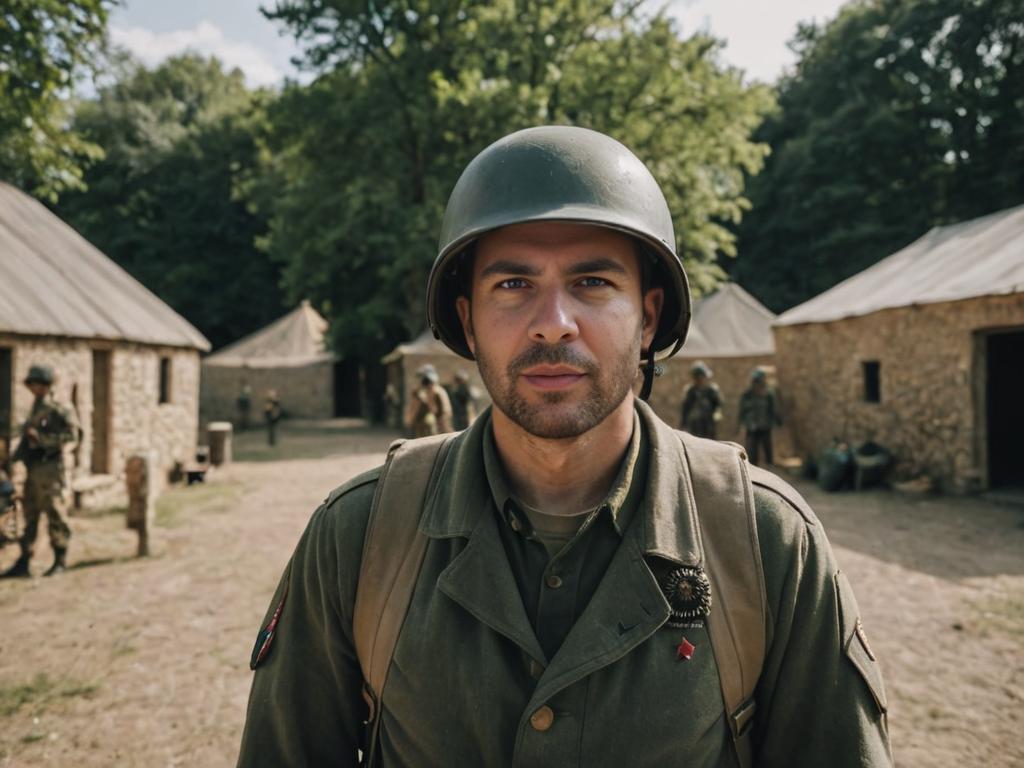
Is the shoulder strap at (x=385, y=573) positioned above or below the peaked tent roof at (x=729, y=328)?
below

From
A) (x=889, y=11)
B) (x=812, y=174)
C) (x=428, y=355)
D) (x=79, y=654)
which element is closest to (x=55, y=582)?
(x=79, y=654)

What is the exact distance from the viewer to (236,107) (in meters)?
39.3

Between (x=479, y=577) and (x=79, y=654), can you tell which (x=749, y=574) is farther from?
(x=79, y=654)

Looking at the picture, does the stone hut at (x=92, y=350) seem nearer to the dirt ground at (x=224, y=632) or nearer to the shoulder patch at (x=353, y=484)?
the dirt ground at (x=224, y=632)

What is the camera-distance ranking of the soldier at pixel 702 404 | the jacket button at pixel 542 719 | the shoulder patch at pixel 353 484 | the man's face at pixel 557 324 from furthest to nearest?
the soldier at pixel 702 404
the shoulder patch at pixel 353 484
the man's face at pixel 557 324
the jacket button at pixel 542 719

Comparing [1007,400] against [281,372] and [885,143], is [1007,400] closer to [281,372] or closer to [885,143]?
[885,143]

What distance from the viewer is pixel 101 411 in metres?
11.9

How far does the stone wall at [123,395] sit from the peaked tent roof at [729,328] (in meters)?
12.4

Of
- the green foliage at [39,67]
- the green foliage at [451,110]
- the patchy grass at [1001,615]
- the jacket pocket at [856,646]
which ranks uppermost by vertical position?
the green foliage at [451,110]

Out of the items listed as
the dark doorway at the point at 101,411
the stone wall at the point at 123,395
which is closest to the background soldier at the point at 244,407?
the stone wall at the point at 123,395

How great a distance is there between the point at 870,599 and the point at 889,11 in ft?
116

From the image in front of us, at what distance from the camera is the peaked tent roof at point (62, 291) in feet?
33.1

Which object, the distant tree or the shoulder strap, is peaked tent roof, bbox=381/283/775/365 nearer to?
the shoulder strap

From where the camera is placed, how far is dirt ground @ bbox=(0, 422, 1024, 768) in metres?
3.96
